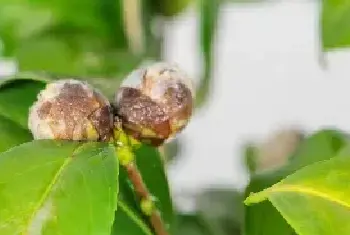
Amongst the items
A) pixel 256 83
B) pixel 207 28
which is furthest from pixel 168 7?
pixel 256 83

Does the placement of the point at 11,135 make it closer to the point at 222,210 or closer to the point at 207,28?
the point at 207,28

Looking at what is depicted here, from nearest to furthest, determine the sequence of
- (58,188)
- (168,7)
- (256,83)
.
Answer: (58,188) → (168,7) → (256,83)

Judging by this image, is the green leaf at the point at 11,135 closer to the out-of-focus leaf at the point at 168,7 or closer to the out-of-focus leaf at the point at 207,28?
the out-of-focus leaf at the point at 207,28

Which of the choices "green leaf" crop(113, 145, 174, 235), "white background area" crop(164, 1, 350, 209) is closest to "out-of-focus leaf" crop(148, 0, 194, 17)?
"green leaf" crop(113, 145, 174, 235)

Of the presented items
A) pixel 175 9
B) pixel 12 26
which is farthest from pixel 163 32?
pixel 12 26

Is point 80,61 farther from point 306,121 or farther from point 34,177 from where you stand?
point 306,121

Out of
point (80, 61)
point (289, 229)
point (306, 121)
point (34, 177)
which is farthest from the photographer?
point (306, 121)
